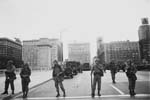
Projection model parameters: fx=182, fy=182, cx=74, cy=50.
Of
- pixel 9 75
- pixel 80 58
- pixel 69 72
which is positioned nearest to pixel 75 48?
pixel 80 58

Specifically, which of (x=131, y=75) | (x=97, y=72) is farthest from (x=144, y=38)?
(x=97, y=72)

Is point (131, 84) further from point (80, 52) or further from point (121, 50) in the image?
point (80, 52)

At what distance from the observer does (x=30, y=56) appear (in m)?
137

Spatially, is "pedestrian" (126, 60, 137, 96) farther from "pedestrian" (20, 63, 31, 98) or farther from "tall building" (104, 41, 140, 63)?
"tall building" (104, 41, 140, 63)

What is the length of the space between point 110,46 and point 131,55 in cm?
1725

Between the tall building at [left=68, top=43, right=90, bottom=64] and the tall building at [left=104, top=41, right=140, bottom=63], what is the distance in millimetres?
27918

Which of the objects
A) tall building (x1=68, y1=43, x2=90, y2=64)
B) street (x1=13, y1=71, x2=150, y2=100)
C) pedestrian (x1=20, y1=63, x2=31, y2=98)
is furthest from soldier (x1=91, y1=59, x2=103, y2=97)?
tall building (x1=68, y1=43, x2=90, y2=64)

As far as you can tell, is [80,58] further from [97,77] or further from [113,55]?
[97,77]

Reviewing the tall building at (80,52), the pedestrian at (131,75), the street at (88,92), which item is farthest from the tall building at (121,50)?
the pedestrian at (131,75)

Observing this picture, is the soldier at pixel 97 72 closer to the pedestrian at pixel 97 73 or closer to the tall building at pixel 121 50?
the pedestrian at pixel 97 73

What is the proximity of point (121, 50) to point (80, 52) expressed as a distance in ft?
138

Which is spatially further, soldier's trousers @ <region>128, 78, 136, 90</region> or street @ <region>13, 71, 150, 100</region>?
soldier's trousers @ <region>128, 78, 136, 90</region>

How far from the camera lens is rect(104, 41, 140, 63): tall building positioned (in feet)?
447

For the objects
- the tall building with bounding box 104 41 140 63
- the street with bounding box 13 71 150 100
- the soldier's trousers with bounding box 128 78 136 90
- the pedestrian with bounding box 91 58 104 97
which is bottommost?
the street with bounding box 13 71 150 100
